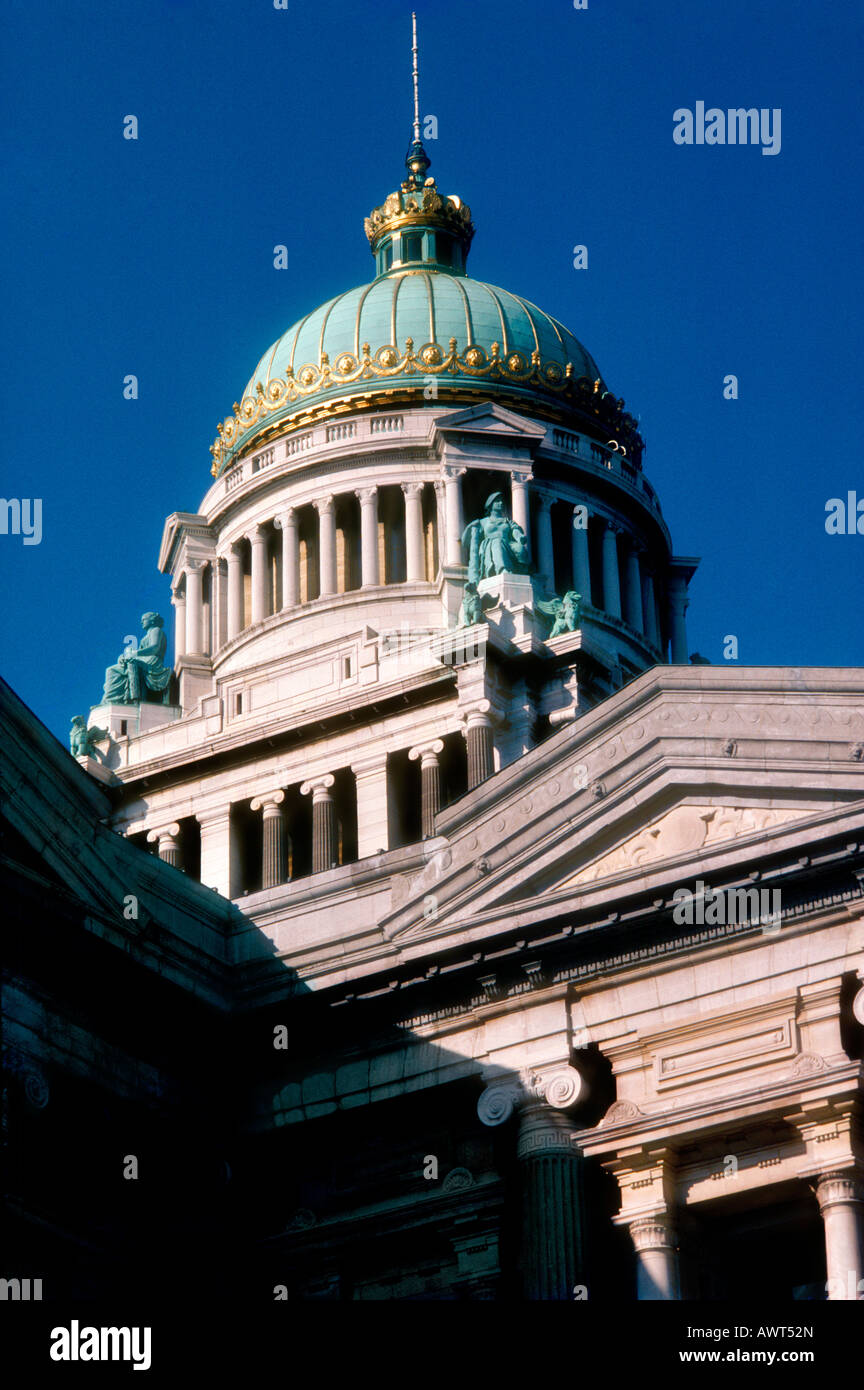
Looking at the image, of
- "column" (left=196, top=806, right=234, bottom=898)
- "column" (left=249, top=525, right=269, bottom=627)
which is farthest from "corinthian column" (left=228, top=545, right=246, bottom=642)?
"column" (left=196, top=806, right=234, bottom=898)

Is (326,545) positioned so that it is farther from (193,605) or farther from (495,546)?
(495,546)

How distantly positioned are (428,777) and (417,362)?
16.1 m

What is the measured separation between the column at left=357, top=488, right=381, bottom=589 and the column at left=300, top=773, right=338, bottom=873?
9668mm

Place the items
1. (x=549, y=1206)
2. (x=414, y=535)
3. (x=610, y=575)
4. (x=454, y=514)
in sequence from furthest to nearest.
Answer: (x=610, y=575)
(x=414, y=535)
(x=454, y=514)
(x=549, y=1206)

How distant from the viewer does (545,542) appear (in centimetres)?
7881

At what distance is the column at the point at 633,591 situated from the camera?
8175 centimetres

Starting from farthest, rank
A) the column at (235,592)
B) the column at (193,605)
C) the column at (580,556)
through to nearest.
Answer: the column at (193,605) < the column at (235,592) < the column at (580,556)

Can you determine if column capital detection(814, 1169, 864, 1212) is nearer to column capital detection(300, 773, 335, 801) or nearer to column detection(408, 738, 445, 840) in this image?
column detection(408, 738, 445, 840)

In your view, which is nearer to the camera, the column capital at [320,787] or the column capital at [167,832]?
the column capital at [320,787]

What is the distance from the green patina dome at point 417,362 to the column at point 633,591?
10.7ft

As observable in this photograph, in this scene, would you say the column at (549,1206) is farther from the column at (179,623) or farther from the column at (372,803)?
the column at (179,623)

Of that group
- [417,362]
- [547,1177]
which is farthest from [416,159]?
[547,1177]

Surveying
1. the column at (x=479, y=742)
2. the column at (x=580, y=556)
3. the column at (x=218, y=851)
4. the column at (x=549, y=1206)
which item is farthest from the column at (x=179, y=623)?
the column at (x=549, y=1206)
